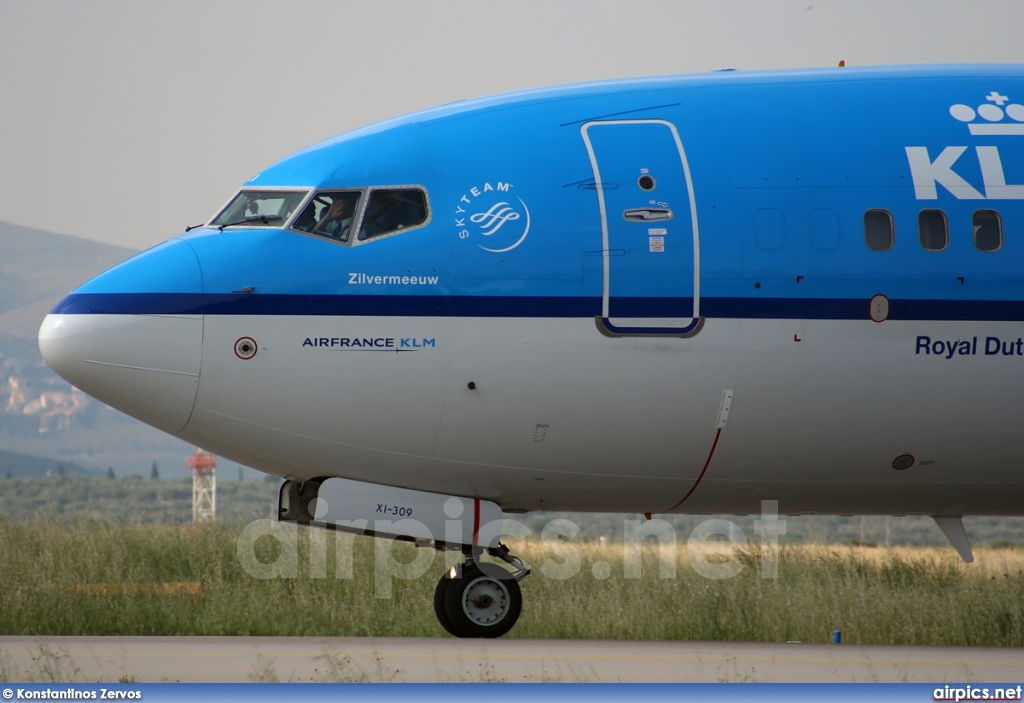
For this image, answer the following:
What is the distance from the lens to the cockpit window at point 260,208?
1191 cm

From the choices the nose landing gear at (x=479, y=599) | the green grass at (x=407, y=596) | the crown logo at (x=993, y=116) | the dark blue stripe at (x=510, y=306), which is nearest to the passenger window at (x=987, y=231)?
the dark blue stripe at (x=510, y=306)

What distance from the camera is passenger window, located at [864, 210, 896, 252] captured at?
38.8 feet

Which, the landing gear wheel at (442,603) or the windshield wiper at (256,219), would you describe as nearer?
the windshield wiper at (256,219)

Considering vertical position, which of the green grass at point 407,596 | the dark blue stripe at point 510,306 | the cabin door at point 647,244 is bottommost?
the green grass at point 407,596

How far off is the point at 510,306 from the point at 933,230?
374cm

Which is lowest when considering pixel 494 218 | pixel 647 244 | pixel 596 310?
pixel 596 310

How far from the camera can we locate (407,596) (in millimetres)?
16672

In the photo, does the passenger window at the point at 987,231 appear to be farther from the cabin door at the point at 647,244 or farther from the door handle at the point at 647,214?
the door handle at the point at 647,214

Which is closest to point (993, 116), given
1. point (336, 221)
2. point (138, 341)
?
point (336, 221)

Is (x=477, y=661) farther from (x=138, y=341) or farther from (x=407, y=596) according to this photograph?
(x=407, y=596)

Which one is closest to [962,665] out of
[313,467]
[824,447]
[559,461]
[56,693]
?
[824,447]

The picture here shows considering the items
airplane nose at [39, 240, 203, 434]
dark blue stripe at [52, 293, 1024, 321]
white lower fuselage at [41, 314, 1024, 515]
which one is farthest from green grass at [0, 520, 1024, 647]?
dark blue stripe at [52, 293, 1024, 321]

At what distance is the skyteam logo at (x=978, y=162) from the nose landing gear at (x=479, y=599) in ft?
16.2

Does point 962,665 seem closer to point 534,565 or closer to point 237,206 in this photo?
point 237,206
